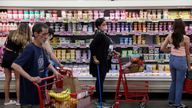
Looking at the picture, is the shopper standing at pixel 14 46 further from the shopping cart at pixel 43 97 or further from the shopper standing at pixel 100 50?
the shopping cart at pixel 43 97

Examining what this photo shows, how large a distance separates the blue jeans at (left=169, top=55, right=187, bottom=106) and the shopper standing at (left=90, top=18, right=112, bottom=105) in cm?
131

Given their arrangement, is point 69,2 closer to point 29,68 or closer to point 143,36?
point 143,36

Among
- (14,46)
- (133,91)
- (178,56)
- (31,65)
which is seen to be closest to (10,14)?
(14,46)

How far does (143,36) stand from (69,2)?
184 centimetres

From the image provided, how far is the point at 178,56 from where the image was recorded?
7461 mm

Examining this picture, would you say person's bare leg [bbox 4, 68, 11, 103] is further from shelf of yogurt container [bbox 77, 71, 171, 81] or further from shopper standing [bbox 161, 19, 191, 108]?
shopper standing [bbox 161, 19, 191, 108]

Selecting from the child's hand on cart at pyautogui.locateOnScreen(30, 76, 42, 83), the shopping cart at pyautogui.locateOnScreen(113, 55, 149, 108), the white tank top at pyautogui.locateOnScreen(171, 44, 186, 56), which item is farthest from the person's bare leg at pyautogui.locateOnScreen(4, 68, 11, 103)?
the child's hand on cart at pyautogui.locateOnScreen(30, 76, 42, 83)

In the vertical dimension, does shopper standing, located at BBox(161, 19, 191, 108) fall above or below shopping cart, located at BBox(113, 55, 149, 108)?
above

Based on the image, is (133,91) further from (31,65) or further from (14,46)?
(31,65)

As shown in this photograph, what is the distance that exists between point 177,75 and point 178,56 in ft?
1.23

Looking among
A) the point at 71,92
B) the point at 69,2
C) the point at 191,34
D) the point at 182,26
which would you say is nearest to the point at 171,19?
the point at 191,34

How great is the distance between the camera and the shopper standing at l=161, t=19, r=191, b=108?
24.0 feet

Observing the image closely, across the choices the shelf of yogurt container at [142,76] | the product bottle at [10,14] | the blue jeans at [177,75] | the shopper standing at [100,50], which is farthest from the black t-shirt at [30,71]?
the product bottle at [10,14]

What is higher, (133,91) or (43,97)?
(43,97)
